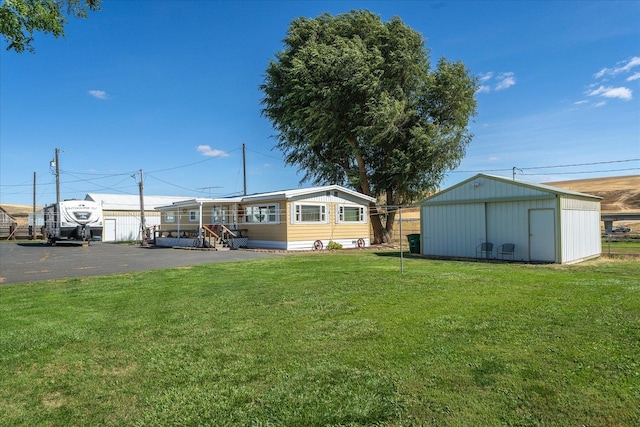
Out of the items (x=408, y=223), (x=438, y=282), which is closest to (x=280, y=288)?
(x=438, y=282)

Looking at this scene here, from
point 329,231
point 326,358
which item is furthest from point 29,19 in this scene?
point 329,231

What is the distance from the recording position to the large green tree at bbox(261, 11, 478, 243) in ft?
78.7

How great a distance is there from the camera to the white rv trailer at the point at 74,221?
25922mm

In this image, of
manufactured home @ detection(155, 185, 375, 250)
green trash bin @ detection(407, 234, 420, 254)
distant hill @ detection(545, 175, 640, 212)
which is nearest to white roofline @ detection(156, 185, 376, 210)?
manufactured home @ detection(155, 185, 375, 250)

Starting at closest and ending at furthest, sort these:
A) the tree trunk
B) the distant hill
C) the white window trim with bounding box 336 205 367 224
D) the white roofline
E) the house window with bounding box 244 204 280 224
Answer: the white roofline < the house window with bounding box 244 204 280 224 < the white window trim with bounding box 336 205 367 224 < the tree trunk < the distant hill

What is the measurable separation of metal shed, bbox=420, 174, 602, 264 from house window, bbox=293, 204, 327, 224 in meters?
6.21

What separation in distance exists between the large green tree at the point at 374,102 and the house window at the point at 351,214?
1.11 metres

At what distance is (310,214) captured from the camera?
22.2m

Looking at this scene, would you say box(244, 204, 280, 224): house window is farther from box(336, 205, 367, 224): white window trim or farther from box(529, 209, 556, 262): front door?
box(529, 209, 556, 262): front door

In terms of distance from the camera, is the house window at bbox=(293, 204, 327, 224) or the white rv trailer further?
the white rv trailer

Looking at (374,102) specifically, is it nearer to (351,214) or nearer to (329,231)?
(351,214)

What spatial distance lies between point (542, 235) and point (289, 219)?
37.4ft

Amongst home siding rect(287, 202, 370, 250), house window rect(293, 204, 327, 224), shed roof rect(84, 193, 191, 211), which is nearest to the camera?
home siding rect(287, 202, 370, 250)

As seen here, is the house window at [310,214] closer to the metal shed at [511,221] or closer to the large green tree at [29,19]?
the metal shed at [511,221]
